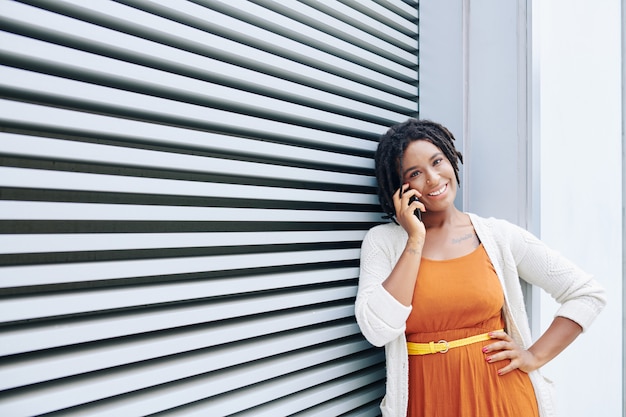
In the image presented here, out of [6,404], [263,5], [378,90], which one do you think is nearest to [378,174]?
[378,90]

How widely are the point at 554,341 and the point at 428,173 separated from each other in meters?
0.67

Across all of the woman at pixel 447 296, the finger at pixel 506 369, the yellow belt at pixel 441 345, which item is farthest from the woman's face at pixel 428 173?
the finger at pixel 506 369

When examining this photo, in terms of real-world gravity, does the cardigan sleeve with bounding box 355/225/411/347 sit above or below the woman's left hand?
above

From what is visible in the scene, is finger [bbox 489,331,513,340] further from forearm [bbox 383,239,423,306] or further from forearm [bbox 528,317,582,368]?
forearm [bbox 383,239,423,306]

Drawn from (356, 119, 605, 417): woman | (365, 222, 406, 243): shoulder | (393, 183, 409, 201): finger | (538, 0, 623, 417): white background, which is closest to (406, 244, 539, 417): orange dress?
(356, 119, 605, 417): woman

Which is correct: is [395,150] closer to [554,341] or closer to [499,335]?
[499,335]

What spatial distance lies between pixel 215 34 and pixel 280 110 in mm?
245

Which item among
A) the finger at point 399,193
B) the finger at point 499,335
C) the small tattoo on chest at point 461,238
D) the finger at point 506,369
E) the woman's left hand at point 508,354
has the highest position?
the finger at point 399,193

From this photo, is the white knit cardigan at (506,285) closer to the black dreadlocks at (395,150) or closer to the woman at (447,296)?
the woman at (447,296)

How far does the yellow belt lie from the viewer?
4.75 feet

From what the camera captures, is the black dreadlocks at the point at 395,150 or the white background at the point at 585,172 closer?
the black dreadlocks at the point at 395,150

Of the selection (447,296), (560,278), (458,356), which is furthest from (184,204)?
(560,278)

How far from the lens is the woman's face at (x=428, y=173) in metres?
1.50

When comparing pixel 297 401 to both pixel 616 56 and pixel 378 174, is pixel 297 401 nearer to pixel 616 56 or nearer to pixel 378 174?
pixel 378 174
